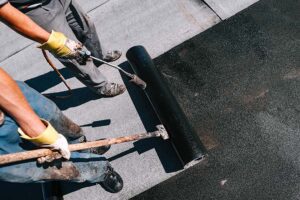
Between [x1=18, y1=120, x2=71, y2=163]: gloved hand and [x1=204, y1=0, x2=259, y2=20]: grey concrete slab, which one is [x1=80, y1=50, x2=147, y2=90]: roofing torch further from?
[x1=204, y1=0, x2=259, y2=20]: grey concrete slab

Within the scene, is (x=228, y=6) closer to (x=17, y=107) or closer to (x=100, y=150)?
(x=100, y=150)

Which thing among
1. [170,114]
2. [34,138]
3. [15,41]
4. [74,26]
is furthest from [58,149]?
[15,41]

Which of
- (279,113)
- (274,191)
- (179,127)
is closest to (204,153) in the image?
(179,127)

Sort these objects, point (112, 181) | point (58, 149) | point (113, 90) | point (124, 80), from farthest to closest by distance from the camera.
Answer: point (124, 80) < point (113, 90) < point (112, 181) < point (58, 149)

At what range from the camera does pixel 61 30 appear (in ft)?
10.4

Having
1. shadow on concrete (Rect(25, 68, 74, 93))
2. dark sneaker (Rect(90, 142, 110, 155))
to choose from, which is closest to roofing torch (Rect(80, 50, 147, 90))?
dark sneaker (Rect(90, 142, 110, 155))

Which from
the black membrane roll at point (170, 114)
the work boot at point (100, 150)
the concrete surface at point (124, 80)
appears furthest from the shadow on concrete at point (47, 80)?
the work boot at point (100, 150)

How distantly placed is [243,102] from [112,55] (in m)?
1.81

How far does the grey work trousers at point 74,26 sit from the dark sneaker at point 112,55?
12cm

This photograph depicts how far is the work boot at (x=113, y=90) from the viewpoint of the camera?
3.82 m

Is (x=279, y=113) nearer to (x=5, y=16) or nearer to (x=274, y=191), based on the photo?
(x=274, y=191)

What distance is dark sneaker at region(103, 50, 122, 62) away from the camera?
4.20m

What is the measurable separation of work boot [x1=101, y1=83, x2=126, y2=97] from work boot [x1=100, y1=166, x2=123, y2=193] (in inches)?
41.4

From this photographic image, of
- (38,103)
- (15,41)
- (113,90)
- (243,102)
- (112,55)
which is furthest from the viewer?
(15,41)
